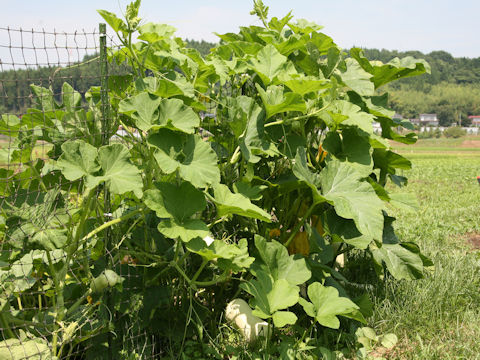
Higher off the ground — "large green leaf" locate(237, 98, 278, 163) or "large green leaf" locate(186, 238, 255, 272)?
"large green leaf" locate(237, 98, 278, 163)

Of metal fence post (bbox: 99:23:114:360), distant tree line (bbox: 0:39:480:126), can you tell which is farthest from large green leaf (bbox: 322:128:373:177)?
distant tree line (bbox: 0:39:480:126)

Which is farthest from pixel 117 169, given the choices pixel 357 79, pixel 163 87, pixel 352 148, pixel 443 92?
pixel 443 92

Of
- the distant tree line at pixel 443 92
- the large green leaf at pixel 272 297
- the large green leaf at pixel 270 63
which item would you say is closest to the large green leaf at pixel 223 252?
the large green leaf at pixel 272 297

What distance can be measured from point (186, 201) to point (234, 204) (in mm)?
174

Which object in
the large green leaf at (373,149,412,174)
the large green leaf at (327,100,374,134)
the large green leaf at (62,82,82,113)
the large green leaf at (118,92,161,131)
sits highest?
the large green leaf at (62,82,82,113)

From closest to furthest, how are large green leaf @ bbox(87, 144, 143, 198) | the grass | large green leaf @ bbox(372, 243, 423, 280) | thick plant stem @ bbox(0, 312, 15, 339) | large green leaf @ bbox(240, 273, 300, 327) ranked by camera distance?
large green leaf @ bbox(87, 144, 143, 198) → thick plant stem @ bbox(0, 312, 15, 339) → large green leaf @ bbox(240, 273, 300, 327) → the grass → large green leaf @ bbox(372, 243, 423, 280)

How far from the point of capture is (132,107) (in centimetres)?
160

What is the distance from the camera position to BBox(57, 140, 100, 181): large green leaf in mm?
1480

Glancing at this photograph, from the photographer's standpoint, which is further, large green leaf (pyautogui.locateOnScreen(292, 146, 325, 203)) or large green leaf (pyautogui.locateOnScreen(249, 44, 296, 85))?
large green leaf (pyautogui.locateOnScreen(249, 44, 296, 85))

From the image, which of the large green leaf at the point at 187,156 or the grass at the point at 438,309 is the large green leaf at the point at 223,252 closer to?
the large green leaf at the point at 187,156

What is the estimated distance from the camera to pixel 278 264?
1904mm

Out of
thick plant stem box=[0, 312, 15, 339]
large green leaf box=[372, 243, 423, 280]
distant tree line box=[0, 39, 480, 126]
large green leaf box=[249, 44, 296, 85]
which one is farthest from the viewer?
distant tree line box=[0, 39, 480, 126]

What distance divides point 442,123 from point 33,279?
381ft

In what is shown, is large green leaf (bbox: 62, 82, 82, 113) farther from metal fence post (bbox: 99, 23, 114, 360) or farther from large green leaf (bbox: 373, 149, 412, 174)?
large green leaf (bbox: 373, 149, 412, 174)
